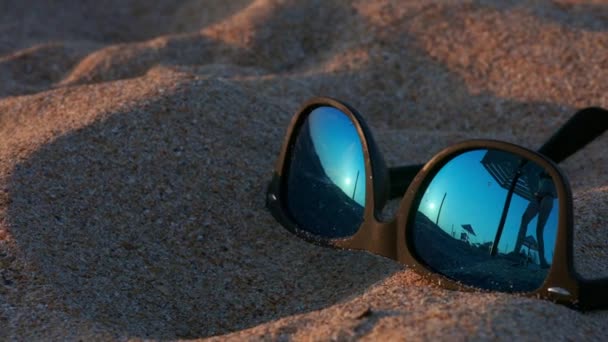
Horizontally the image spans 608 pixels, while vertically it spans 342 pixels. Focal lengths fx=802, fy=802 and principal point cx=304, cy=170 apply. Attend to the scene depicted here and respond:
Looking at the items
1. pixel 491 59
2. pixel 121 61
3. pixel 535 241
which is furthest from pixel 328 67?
pixel 535 241

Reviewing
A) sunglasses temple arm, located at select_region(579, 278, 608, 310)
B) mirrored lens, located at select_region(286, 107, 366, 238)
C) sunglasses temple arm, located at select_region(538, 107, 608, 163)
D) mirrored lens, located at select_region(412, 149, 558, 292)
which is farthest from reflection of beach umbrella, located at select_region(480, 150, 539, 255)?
sunglasses temple arm, located at select_region(538, 107, 608, 163)

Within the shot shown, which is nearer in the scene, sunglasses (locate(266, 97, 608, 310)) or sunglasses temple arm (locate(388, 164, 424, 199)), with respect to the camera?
sunglasses (locate(266, 97, 608, 310))

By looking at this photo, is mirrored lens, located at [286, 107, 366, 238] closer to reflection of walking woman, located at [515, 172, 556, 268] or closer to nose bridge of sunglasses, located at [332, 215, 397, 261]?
nose bridge of sunglasses, located at [332, 215, 397, 261]

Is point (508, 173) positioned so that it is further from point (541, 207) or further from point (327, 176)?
point (327, 176)

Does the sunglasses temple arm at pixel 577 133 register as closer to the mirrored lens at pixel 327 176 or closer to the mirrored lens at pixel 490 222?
the mirrored lens at pixel 327 176

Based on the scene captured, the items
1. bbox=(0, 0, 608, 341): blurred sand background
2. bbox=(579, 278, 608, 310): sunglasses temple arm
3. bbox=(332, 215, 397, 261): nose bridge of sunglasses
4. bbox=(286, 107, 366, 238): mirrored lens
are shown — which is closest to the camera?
bbox=(579, 278, 608, 310): sunglasses temple arm

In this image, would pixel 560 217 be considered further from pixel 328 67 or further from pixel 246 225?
pixel 328 67

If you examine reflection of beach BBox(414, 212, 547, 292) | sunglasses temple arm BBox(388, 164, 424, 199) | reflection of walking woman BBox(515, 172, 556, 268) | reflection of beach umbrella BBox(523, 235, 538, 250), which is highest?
reflection of walking woman BBox(515, 172, 556, 268)
